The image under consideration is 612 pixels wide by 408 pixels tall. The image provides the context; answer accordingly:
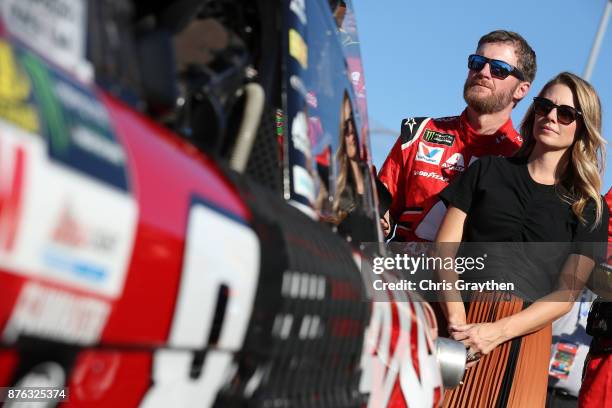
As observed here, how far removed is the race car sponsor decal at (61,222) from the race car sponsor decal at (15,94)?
0.01 meters

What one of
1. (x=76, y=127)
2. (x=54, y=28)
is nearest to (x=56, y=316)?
(x=76, y=127)

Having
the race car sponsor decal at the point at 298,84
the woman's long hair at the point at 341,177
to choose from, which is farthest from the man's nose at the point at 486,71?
the race car sponsor decal at the point at 298,84

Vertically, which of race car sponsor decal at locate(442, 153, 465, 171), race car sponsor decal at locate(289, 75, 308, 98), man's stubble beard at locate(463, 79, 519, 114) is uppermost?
man's stubble beard at locate(463, 79, 519, 114)

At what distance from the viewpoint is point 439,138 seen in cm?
456

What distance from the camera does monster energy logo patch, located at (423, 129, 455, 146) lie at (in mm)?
4539

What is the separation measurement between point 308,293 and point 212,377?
0.24 meters

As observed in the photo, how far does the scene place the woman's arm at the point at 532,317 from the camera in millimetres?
3795

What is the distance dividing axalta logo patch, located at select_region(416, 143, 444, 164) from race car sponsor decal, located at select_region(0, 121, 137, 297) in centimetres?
340

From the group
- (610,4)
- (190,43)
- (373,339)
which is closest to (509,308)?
(373,339)

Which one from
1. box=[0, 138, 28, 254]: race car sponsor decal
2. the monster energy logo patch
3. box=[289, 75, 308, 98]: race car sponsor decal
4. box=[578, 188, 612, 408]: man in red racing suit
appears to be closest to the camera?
box=[0, 138, 28, 254]: race car sponsor decal

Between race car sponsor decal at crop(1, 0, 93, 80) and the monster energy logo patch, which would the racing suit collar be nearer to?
the monster energy logo patch

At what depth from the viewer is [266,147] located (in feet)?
6.97

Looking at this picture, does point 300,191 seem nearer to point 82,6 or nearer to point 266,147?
point 266,147

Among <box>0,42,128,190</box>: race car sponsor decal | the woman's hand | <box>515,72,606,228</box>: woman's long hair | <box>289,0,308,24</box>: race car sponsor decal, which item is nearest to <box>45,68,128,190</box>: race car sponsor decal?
<box>0,42,128,190</box>: race car sponsor decal
